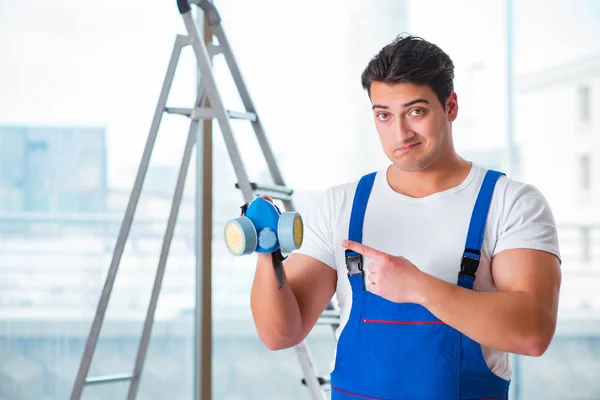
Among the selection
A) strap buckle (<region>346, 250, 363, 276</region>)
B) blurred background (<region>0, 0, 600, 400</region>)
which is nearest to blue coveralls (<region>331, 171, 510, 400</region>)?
strap buckle (<region>346, 250, 363, 276</region>)

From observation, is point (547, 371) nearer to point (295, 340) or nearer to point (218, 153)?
Result: point (218, 153)

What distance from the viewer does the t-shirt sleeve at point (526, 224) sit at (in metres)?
1.46

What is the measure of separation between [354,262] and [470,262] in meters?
0.26

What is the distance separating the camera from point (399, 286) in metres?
1.39

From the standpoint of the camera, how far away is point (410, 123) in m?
1.54

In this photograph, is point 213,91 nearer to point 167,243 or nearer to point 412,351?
point 167,243

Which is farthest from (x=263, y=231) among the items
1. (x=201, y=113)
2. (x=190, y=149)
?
(x=190, y=149)

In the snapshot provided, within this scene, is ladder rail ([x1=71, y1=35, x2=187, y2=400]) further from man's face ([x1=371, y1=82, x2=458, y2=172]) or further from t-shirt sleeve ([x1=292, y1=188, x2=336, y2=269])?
man's face ([x1=371, y1=82, x2=458, y2=172])

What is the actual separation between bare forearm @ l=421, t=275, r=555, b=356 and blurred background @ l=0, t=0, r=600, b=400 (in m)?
2.12

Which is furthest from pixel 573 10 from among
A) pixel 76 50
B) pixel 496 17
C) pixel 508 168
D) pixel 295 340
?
pixel 295 340

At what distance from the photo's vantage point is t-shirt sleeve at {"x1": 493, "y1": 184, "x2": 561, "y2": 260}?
1458 mm

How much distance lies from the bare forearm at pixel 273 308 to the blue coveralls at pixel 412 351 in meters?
0.13

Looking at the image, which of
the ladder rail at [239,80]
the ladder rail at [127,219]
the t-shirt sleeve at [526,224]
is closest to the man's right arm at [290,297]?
the t-shirt sleeve at [526,224]

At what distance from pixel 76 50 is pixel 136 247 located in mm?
933
